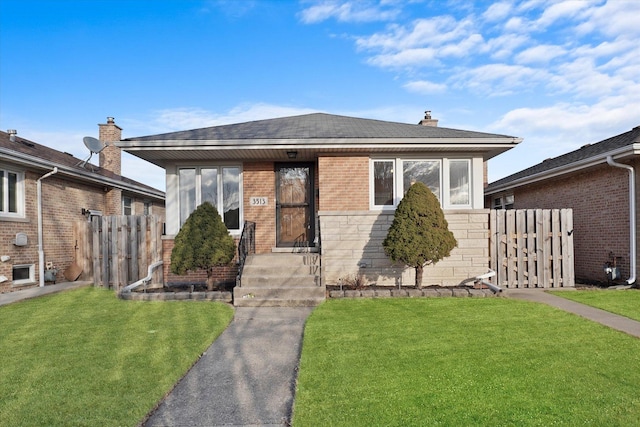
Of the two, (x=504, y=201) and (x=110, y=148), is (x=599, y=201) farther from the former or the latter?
(x=110, y=148)

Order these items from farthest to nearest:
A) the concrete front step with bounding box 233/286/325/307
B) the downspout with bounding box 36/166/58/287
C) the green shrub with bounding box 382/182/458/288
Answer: the downspout with bounding box 36/166/58/287 < the green shrub with bounding box 382/182/458/288 < the concrete front step with bounding box 233/286/325/307

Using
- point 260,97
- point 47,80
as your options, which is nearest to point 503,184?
point 260,97


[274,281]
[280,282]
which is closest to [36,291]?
[274,281]

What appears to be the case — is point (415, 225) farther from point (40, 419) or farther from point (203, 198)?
point (40, 419)

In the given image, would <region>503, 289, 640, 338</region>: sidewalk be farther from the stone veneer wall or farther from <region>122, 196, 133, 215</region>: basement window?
<region>122, 196, 133, 215</region>: basement window

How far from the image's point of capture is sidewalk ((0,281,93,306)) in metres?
7.90

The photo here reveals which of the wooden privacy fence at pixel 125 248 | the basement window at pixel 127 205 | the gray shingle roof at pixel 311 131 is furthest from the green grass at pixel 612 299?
the basement window at pixel 127 205

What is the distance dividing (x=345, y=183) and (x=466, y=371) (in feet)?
19.4

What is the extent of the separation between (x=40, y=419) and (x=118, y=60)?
1382cm

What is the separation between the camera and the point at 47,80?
13.2m

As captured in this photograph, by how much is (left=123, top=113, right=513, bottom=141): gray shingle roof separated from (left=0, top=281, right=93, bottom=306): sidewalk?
4237 mm

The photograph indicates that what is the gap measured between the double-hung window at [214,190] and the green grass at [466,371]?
4.85m

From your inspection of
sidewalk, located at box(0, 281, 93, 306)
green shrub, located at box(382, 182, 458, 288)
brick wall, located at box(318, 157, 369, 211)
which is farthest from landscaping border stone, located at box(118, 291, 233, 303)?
green shrub, located at box(382, 182, 458, 288)

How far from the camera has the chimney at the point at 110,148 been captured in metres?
15.7
